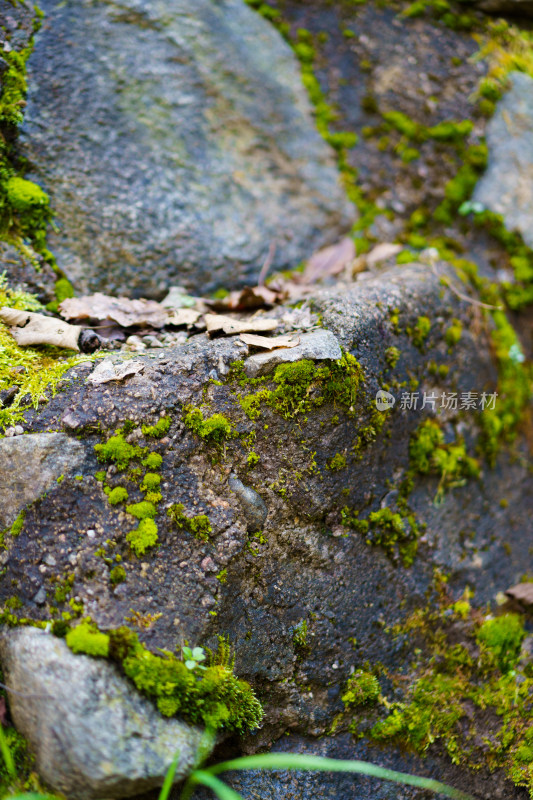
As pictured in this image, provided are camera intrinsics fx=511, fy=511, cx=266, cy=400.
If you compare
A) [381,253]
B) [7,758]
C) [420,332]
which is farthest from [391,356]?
[7,758]

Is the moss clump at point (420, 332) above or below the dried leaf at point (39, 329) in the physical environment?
above

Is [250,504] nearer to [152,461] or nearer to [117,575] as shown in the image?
[152,461]

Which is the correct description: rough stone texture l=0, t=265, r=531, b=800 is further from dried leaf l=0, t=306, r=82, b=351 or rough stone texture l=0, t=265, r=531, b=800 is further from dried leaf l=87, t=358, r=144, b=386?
dried leaf l=0, t=306, r=82, b=351

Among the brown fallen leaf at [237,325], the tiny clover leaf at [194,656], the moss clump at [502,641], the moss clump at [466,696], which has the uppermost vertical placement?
the brown fallen leaf at [237,325]

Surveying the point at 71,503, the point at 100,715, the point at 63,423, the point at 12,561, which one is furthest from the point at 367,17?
the point at 100,715

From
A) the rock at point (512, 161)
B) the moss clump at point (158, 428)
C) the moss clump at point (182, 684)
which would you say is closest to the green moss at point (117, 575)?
the moss clump at point (182, 684)

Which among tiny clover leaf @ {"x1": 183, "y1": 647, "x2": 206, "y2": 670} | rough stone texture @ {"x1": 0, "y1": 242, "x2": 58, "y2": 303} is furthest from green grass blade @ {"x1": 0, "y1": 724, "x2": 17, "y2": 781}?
rough stone texture @ {"x1": 0, "y1": 242, "x2": 58, "y2": 303}

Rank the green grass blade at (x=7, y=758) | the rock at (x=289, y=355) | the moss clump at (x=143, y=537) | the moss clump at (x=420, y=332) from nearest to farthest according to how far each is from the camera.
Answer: the green grass blade at (x=7, y=758) < the moss clump at (x=143, y=537) < the rock at (x=289, y=355) < the moss clump at (x=420, y=332)

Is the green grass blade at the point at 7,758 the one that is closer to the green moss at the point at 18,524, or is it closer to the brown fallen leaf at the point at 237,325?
the green moss at the point at 18,524
